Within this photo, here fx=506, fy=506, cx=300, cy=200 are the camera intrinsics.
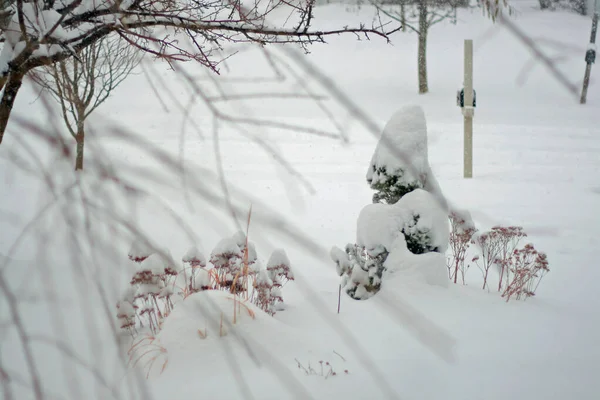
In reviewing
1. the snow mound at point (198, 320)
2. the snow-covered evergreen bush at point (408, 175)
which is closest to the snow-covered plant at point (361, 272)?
the snow-covered evergreen bush at point (408, 175)

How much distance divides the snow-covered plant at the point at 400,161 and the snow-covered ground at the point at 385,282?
71 centimetres

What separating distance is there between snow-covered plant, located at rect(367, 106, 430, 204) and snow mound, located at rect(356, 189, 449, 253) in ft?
0.75

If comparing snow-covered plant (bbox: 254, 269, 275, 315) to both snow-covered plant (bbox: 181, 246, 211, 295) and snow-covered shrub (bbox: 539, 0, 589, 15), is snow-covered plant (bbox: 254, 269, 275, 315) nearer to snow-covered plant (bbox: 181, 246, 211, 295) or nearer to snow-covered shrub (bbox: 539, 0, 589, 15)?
snow-covered plant (bbox: 181, 246, 211, 295)

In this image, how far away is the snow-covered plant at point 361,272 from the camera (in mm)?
3986

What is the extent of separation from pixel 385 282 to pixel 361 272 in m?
0.23

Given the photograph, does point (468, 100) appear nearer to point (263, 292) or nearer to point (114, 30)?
point (263, 292)

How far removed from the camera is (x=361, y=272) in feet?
13.1

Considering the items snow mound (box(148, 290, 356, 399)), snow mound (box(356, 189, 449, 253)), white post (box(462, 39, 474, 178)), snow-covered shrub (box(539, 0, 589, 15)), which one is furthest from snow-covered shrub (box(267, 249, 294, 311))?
white post (box(462, 39, 474, 178))

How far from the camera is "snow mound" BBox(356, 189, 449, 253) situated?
4.04m

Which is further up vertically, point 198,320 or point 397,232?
point 397,232

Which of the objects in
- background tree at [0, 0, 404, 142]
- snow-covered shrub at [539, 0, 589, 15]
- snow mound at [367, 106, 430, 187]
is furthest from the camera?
snow mound at [367, 106, 430, 187]

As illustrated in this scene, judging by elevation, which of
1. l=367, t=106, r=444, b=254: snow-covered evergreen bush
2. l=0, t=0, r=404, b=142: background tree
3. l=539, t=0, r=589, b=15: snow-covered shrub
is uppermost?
l=539, t=0, r=589, b=15: snow-covered shrub

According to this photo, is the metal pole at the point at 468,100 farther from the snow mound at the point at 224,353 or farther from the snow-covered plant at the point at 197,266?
the snow mound at the point at 224,353

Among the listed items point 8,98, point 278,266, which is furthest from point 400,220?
point 8,98
